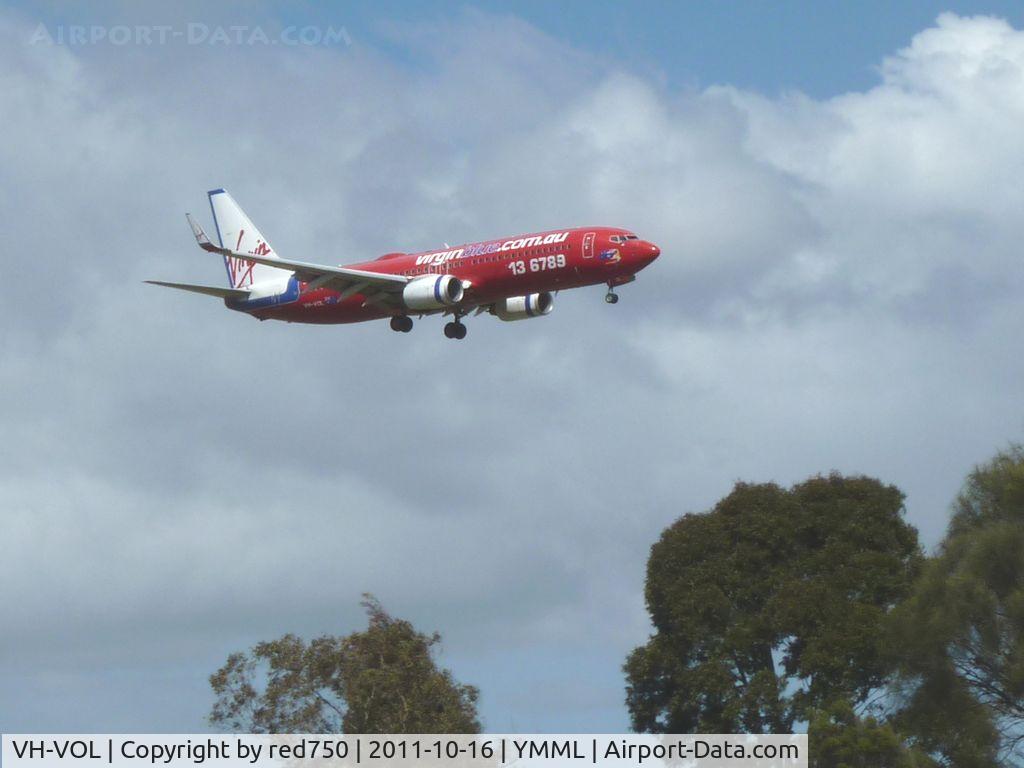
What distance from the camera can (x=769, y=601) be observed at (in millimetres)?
88438

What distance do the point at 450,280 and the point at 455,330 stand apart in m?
6.89

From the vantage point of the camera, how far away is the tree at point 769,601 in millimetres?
86625

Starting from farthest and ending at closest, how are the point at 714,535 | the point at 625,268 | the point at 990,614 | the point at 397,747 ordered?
the point at 714,535
the point at 625,268
the point at 990,614
the point at 397,747

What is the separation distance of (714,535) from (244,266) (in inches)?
1194

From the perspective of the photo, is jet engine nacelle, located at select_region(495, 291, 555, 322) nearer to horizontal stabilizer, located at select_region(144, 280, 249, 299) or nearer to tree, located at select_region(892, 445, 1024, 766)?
horizontal stabilizer, located at select_region(144, 280, 249, 299)

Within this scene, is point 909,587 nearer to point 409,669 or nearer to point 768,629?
point 768,629

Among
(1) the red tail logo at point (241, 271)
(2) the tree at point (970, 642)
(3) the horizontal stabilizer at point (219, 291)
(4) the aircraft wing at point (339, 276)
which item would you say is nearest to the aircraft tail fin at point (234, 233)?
(1) the red tail logo at point (241, 271)

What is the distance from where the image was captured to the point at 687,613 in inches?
3580

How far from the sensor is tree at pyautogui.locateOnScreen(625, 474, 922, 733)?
284 feet

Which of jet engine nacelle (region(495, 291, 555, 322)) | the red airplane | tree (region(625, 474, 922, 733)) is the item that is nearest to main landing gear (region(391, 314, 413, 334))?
the red airplane

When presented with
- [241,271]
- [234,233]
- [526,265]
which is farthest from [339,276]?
[234,233]

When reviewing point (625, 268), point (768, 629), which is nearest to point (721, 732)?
point (768, 629)

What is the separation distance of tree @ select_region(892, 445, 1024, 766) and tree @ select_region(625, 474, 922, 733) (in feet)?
44.0

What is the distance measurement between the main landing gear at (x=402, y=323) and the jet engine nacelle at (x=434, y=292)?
14.4 feet
